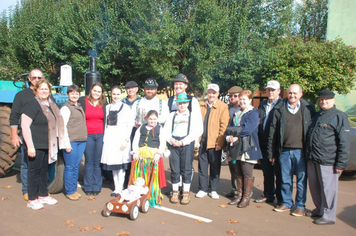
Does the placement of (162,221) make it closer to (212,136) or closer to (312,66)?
(212,136)

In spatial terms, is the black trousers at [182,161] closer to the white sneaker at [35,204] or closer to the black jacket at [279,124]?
the black jacket at [279,124]

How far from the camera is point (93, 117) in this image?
5496 mm

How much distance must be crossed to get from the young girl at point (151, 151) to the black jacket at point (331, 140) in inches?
91.8

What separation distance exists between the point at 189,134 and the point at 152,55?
23.1 feet

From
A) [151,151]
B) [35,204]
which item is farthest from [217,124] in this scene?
[35,204]

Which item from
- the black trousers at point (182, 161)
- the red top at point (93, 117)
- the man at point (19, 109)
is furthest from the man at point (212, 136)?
the man at point (19, 109)

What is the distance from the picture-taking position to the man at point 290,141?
4.82 m

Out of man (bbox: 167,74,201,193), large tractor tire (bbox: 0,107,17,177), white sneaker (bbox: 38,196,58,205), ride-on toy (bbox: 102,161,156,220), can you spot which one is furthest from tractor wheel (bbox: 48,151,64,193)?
man (bbox: 167,74,201,193)

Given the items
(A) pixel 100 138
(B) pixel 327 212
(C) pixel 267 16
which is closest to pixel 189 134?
(A) pixel 100 138

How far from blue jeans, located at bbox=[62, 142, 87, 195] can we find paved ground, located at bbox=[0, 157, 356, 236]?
0.85 feet

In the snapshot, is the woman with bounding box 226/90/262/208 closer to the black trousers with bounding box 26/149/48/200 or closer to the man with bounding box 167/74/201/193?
the man with bounding box 167/74/201/193

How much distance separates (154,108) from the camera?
18.8 feet

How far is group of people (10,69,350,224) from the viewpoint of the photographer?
4.55 m

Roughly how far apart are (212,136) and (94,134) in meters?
2.06
